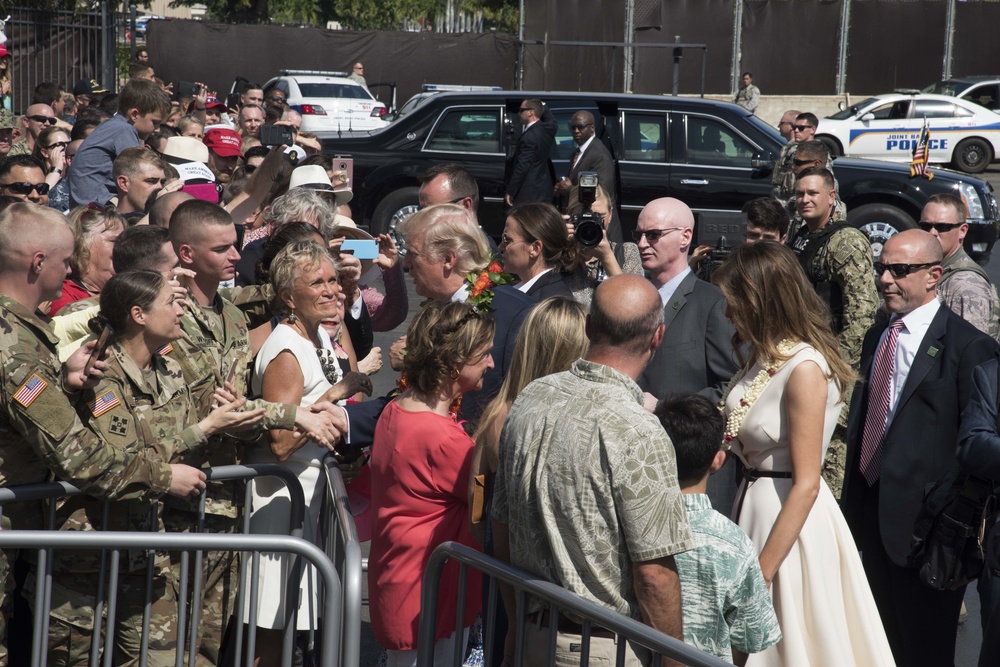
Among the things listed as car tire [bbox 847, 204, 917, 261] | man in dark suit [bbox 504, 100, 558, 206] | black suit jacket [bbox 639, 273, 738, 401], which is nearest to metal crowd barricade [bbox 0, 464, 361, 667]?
black suit jacket [bbox 639, 273, 738, 401]

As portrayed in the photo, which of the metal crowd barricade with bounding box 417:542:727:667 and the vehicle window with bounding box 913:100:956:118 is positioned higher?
the vehicle window with bounding box 913:100:956:118

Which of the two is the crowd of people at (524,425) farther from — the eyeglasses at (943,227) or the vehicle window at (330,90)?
the vehicle window at (330,90)

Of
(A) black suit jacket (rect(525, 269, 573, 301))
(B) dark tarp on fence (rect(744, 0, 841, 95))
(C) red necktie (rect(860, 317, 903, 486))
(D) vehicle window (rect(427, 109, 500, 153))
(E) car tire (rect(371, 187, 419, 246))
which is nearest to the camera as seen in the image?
(C) red necktie (rect(860, 317, 903, 486))

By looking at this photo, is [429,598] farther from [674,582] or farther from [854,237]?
[854,237]

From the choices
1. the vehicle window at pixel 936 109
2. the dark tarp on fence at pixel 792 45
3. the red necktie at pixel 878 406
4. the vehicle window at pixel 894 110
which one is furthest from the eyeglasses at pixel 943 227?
the dark tarp on fence at pixel 792 45

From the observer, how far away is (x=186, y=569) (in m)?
3.22

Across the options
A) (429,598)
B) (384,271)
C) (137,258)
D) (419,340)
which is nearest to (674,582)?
(429,598)

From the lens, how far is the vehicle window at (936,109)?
23.9 m

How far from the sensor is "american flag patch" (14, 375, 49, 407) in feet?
10.2

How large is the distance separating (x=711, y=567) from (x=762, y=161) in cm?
1006

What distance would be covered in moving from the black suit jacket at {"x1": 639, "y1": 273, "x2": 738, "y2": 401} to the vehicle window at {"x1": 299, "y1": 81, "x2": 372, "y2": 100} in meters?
23.3

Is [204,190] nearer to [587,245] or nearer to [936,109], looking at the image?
[587,245]

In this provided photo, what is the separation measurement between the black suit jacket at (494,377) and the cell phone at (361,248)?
1.14 m

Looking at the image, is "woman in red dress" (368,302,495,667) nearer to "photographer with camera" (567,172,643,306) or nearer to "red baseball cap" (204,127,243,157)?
"photographer with camera" (567,172,643,306)
